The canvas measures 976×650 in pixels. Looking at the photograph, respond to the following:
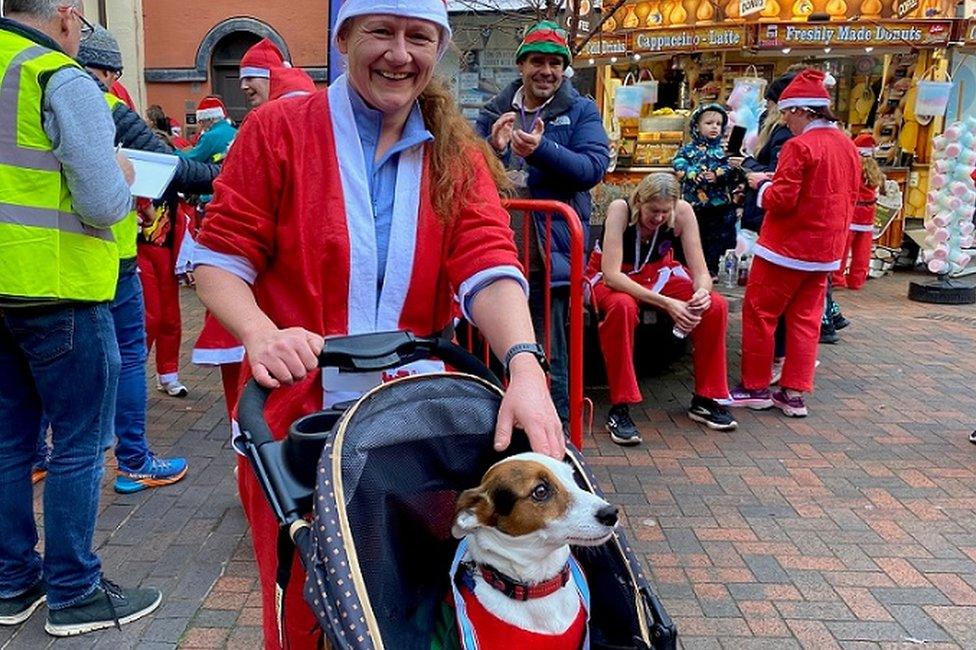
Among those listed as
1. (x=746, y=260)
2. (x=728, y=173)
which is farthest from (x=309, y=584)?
(x=746, y=260)

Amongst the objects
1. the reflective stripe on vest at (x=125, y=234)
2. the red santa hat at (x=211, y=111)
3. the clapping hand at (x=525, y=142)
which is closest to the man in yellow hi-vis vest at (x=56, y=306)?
the reflective stripe on vest at (x=125, y=234)

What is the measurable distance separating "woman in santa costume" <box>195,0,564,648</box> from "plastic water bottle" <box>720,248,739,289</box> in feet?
27.9

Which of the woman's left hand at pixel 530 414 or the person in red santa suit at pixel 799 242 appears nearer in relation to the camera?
the woman's left hand at pixel 530 414

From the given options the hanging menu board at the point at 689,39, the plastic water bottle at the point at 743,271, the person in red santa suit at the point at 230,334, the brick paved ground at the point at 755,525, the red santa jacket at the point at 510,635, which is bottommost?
the brick paved ground at the point at 755,525

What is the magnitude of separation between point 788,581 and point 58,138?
3339 millimetres

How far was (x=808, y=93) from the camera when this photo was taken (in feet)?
18.6

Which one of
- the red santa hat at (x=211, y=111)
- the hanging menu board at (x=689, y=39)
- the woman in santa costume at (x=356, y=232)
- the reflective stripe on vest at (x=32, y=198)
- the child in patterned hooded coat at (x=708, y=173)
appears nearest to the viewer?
the woman in santa costume at (x=356, y=232)

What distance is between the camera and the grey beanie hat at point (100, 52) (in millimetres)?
4102

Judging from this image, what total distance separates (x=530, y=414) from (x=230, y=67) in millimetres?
18594

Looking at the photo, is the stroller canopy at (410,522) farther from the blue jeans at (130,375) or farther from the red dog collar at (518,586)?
the blue jeans at (130,375)

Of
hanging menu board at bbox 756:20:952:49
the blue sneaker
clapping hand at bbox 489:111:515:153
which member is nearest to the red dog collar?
clapping hand at bbox 489:111:515:153

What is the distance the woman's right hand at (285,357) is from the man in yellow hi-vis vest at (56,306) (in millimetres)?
1486

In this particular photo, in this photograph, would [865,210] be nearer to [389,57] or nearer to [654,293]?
[654,293]

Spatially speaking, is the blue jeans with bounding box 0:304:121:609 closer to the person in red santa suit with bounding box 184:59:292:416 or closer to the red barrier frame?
the person in red santa suit with bounding box 184:59:292:416
